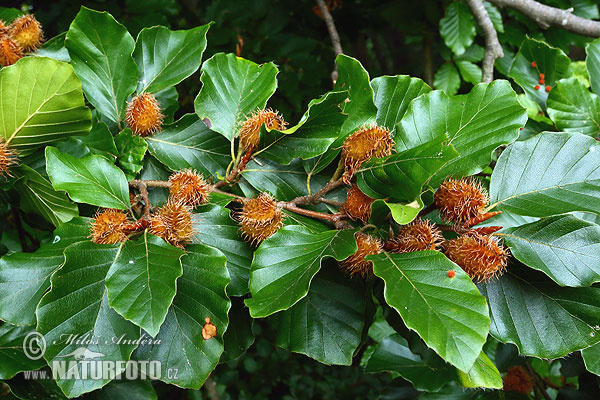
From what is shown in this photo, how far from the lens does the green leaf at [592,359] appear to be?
0.82 m

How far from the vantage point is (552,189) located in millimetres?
795

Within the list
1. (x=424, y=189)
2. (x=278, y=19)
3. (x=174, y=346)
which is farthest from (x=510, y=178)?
(x=278, y=19)

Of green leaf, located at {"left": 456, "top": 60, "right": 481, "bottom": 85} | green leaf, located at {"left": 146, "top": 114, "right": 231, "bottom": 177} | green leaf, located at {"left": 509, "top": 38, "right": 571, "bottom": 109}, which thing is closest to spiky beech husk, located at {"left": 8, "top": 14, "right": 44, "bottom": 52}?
green leaf, located at {"left": 146, "top": 114, "right": 231, "bottom": 177}

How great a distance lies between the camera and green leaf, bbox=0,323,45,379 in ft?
2.93

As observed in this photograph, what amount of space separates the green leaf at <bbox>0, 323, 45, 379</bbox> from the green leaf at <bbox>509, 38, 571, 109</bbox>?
1.23 meters

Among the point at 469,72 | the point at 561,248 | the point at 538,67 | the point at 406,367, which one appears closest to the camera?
the point at 561,248

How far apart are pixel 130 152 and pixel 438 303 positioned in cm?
62

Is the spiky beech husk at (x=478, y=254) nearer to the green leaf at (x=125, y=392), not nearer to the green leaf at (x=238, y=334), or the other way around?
the green leaf at (x=238, y=334)

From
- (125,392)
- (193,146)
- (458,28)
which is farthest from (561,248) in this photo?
(458,28)

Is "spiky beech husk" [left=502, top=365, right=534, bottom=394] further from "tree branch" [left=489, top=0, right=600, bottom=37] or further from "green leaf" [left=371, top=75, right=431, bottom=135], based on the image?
"tree branch" [left=489, top=0, right=600, bottom=37]

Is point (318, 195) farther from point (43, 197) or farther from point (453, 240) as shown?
point (43, 197)

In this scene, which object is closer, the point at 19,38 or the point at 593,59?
the point at 19,38

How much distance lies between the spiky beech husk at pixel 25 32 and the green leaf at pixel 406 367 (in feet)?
3.59

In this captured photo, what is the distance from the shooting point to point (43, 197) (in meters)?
0.87
